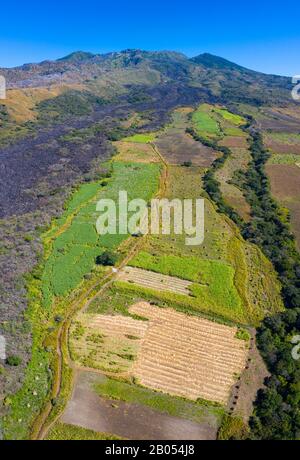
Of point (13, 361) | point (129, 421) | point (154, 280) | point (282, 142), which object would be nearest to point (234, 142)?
point (282, 142)

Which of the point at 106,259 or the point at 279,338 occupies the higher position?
the point at 106,259

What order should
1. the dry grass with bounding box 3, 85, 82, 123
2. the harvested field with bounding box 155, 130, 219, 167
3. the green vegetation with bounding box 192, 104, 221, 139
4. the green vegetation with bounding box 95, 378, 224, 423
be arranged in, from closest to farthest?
the green vegetation with bounding box 95, 378, 224, 423 → the harvested field with bounding box 155, 130, 219, 167 → the green vegetation with bounding box 192, 104, 221, 139 → the dry grass with bounding box 3, 85, 82, 123

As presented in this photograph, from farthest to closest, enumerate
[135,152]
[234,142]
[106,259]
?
[234,142]
[135,152]
[106,259]

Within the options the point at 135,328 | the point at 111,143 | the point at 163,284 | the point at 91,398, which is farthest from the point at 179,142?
the point at 91,398

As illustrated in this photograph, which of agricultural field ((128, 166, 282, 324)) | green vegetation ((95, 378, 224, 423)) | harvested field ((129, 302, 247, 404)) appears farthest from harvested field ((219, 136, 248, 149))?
green vegetation ((95, 378, 224, 423))

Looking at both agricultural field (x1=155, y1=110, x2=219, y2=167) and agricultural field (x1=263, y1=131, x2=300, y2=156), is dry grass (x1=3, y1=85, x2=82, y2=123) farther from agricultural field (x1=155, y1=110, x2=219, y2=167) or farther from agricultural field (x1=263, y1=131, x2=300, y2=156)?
agricultural field (x1=263, y1=131, x2=300, y2=156)

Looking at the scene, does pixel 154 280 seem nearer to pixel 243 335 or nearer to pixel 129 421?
pixel 243 335
